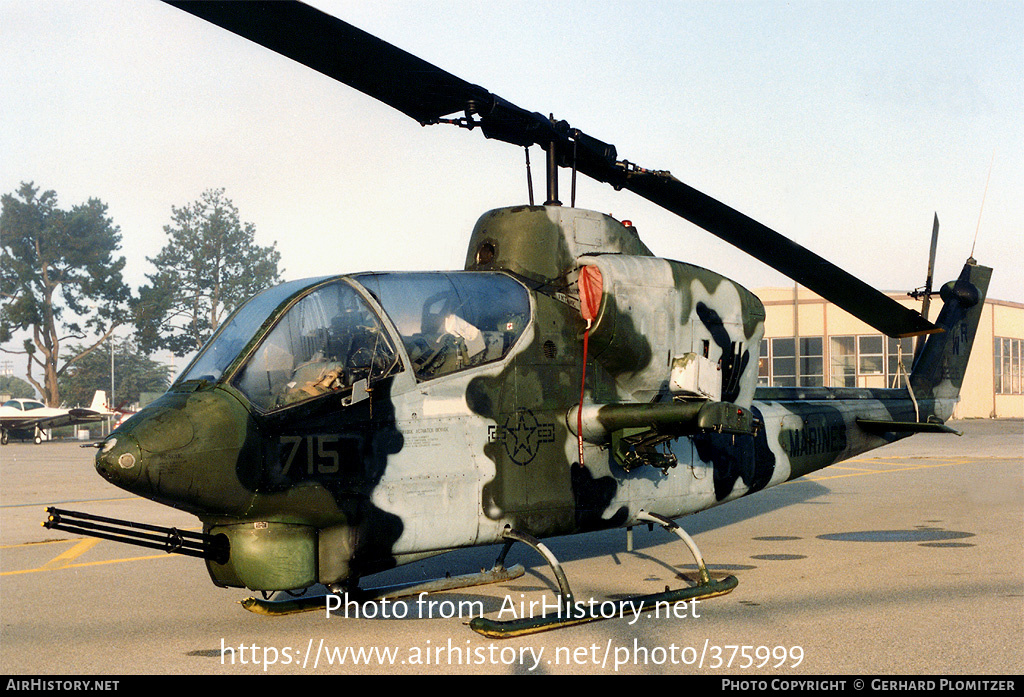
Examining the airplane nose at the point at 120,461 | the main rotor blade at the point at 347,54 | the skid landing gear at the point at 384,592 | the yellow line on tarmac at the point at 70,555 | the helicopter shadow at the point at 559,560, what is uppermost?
the main rotor blade at the point at 347,54

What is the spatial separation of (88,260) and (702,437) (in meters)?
60.0

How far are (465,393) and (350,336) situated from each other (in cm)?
105

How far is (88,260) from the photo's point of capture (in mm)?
59812

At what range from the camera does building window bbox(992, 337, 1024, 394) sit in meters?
54.6

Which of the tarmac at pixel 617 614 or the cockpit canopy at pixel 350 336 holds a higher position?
the cockpit canopy at pixel 350 336

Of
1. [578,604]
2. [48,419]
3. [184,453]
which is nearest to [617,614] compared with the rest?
[578,604]

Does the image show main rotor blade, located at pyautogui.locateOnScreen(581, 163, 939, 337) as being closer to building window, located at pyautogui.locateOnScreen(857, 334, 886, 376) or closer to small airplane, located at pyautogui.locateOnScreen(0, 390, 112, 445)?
small airplane, located at pyautogui.locateOnScreen(0, 390, 112, 445)

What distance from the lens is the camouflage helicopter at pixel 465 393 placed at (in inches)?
225

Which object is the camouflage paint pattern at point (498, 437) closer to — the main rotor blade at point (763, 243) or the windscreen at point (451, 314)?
the windscreen at point (451, 314)

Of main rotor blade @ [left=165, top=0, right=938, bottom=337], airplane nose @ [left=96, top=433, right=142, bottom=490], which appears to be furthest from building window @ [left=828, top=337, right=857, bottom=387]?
A: airplane nose @ [left=96, top=433, right=142, bottom=490]

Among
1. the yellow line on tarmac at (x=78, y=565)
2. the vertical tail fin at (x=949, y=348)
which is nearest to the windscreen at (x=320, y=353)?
the yellow line on tarmac at (x=78, y=565)

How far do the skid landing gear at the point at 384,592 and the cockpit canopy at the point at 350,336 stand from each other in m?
1.91

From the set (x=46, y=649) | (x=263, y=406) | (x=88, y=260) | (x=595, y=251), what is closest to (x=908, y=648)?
(x=595, y=251)
